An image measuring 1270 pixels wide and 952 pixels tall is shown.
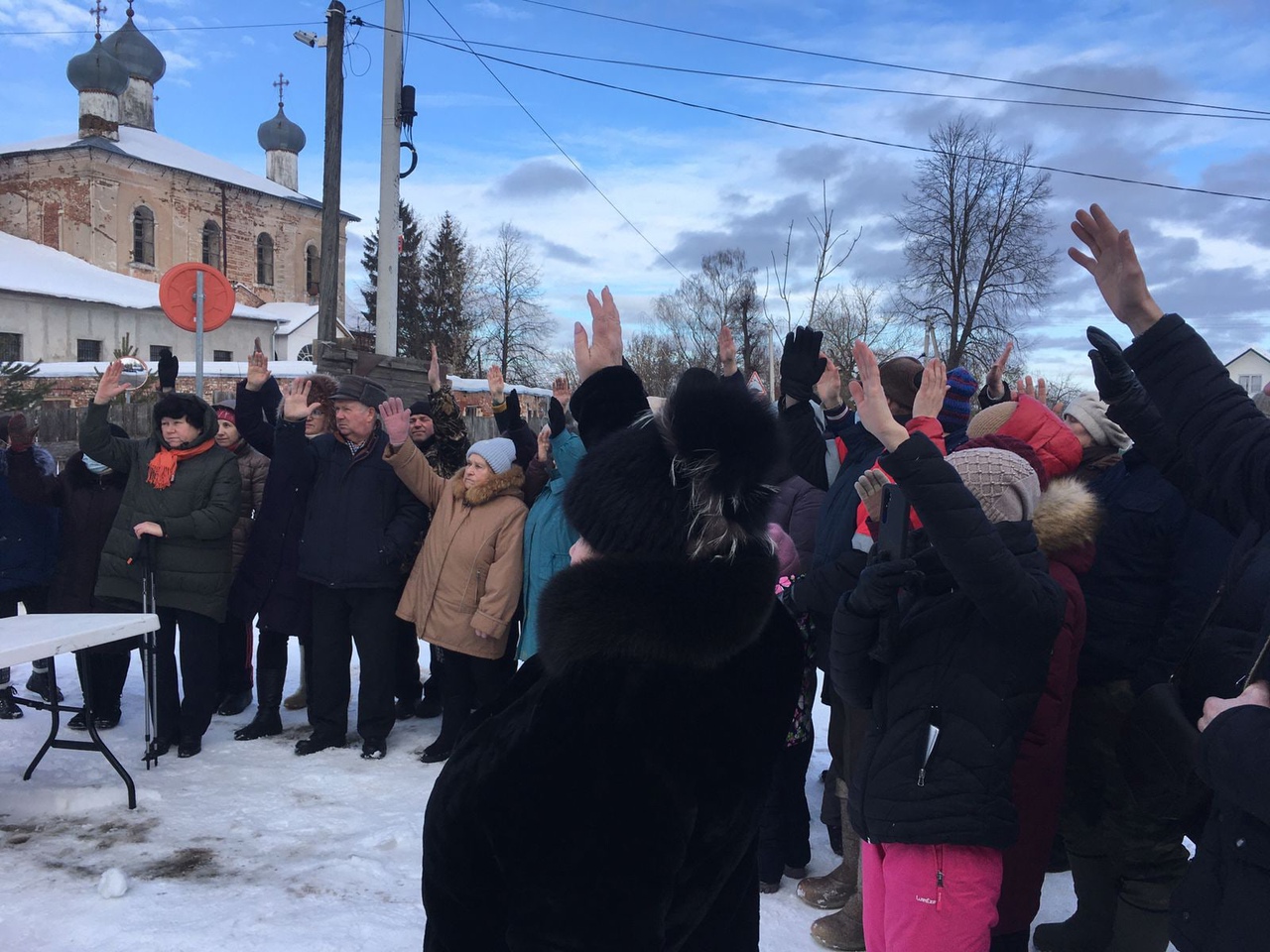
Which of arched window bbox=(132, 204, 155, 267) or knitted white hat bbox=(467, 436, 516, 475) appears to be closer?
knitted white hat bbox=(467, 436, 516, 475)

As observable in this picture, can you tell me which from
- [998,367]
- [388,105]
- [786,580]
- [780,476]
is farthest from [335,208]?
[780,476]

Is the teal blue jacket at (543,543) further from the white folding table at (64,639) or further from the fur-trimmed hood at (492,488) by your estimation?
the white folding table at (64,639)

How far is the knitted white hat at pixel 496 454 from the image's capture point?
201 inches

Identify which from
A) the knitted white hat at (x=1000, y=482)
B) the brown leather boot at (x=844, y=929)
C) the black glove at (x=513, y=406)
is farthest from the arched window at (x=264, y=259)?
the knitted white hat at (x=1000, y=482)

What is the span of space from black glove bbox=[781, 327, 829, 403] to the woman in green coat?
303 centimetres

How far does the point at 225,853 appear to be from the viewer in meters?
3.95

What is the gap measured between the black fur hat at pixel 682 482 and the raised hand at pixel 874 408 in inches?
34.1

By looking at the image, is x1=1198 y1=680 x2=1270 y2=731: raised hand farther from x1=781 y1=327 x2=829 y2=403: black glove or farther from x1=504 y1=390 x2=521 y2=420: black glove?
x1=504 y1=390 x2=521 y2=420: black glove

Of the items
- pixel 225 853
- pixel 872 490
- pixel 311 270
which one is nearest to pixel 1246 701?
pixel 872 490

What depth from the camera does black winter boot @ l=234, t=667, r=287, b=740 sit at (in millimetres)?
5496

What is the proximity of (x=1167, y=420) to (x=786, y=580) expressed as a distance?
2.07 meters

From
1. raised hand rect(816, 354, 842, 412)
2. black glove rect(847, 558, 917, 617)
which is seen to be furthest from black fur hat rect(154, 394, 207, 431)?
black glove rect(847, 558, 917, 617)

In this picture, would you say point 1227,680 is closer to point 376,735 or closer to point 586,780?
point 586,780

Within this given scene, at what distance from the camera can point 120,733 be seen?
211 inches
